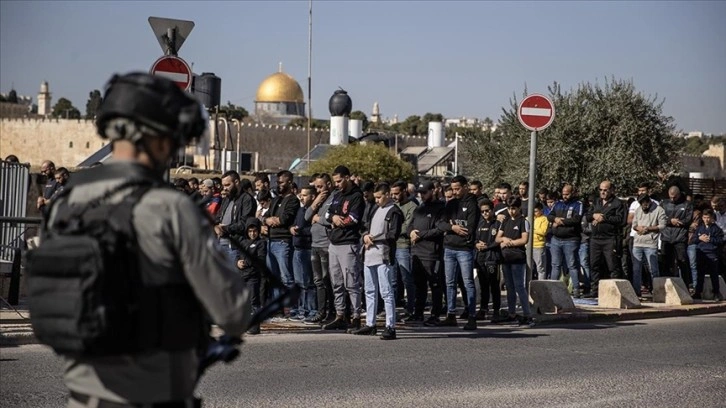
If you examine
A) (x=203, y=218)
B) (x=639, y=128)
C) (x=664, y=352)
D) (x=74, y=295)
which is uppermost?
(x=639, y=128)

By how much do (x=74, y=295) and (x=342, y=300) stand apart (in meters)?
10.8

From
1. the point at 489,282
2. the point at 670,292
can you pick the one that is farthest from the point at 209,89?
the point at 670,292

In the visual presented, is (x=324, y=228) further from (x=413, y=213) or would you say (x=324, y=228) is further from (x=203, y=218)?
(x=203, y=218)

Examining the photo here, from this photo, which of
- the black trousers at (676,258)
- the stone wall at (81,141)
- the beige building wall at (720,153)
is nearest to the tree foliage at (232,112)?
the stone wall at (81,141)

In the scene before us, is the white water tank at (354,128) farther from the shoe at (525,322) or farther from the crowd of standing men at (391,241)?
the shoe at (525,322)

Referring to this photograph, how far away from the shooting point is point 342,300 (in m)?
14.3

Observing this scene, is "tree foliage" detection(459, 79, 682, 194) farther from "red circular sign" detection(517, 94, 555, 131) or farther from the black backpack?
the black backpack

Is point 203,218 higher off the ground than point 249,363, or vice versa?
point 203,218

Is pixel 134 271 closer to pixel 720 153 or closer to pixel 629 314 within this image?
pixel 629 314

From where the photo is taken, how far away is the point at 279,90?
152m

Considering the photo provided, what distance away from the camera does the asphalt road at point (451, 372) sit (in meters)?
9.13

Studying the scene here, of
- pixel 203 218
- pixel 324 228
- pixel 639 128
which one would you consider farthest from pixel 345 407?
pixel 639 128

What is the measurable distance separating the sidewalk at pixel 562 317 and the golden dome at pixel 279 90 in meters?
133

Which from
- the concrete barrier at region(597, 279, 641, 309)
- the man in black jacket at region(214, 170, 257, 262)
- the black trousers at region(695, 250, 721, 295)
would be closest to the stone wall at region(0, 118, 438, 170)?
the black trousers at region(695, 250, 721, 295)
